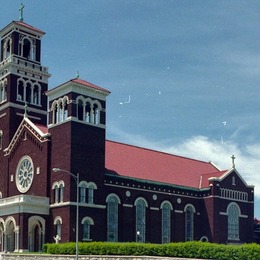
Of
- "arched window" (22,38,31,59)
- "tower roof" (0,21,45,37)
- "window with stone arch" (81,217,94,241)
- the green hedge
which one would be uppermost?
"tower roof" (0,21,45,37)

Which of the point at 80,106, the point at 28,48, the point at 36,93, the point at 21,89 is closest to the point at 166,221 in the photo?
the point at 80,106

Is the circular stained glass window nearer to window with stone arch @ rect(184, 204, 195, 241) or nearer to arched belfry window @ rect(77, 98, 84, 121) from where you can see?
arched belfry window @ rect(77, 98, 84, 121)

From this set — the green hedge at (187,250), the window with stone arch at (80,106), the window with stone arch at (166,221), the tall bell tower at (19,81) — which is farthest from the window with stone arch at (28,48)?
the green hedge at (187,250)

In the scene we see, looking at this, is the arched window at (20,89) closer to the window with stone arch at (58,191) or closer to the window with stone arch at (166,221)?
the window with stone arch at (58,191)

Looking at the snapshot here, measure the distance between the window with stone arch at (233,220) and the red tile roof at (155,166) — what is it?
444 cm

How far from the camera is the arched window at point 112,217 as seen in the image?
66.2 meters

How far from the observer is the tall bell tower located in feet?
236

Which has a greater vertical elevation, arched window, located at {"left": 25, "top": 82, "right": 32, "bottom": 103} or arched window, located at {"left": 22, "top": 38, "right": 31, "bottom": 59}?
arched window, located at {"left": 22, "top": 38, "right": 31, "bottom": 59}

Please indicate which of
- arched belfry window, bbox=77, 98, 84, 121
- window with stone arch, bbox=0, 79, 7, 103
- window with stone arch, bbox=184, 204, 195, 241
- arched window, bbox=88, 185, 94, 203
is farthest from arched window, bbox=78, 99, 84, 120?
window with stone arch, bbox=184, 204, 195, 241

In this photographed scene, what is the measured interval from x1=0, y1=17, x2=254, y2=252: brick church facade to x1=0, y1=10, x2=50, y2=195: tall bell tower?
0.40ft

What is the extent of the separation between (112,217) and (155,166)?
12258 mm

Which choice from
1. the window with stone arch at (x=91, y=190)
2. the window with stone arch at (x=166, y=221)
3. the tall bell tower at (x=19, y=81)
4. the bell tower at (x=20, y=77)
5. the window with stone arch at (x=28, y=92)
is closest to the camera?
the window with stone arch at (x=91, y=190)

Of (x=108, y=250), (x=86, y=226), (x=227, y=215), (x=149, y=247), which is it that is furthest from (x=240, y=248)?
(x=227, y=215)

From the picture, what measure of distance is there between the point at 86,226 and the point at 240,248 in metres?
18.6
